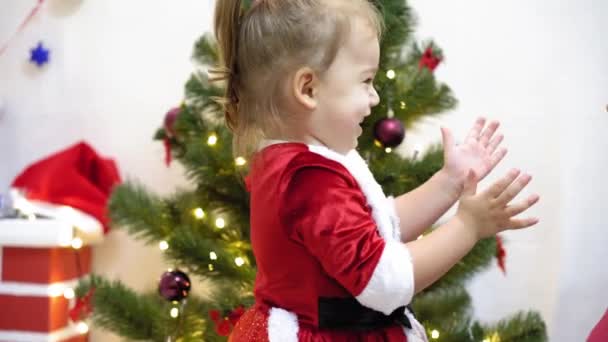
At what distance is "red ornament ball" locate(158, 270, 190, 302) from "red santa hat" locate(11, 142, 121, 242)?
48cm

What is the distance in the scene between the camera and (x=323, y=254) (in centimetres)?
86

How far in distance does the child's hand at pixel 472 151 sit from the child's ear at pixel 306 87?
228 millimetres

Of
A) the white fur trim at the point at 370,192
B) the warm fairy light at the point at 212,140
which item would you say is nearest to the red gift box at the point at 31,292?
the warm fairy light at the point at 212,140

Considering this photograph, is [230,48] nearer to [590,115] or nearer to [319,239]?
[319,239]

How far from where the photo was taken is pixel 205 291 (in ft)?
6.51

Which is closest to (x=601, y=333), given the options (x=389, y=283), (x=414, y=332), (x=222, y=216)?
(x=414, y=332)

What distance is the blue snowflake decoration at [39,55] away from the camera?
219 cm

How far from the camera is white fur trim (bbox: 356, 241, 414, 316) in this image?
0.85 metres

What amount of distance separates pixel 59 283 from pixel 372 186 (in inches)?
51.5

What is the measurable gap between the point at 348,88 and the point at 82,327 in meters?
1.52

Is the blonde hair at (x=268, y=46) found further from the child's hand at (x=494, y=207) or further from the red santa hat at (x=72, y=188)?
the red santa hat at (x=72, y=188)

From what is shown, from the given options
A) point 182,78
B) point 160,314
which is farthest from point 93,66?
point 160,314

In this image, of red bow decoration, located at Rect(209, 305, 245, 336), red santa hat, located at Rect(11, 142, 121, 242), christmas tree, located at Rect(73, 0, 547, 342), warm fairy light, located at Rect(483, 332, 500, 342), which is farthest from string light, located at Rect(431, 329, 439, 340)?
red santa hat, located at Rect(11, 142, 121, 242)

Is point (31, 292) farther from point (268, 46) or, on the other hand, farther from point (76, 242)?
point (268, 46)
